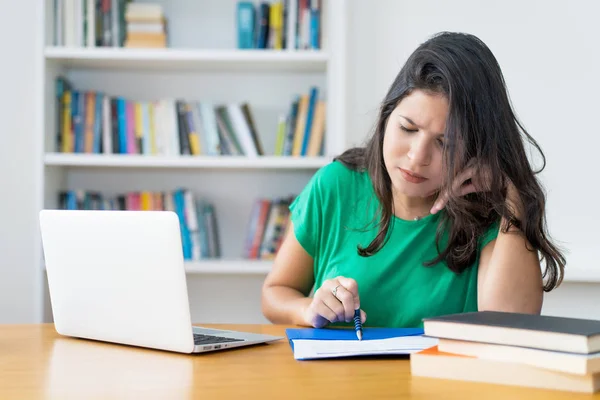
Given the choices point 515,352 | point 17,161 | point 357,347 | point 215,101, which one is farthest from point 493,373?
point 17,161

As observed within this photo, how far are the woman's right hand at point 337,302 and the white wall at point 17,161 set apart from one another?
2.03 meters

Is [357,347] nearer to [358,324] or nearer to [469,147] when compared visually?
[358,324]

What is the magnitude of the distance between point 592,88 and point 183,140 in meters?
1.54

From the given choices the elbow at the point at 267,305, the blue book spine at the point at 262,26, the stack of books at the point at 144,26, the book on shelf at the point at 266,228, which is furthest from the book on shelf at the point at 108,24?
the elbow at the point at 267,305

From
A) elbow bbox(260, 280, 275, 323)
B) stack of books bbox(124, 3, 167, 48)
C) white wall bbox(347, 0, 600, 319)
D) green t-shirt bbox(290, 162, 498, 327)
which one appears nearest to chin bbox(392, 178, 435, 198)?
green t-shirt bbox(290, 162, 498, 327)

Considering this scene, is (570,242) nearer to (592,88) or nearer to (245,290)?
(592,88)

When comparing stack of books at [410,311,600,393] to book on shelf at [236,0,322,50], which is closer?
stack of books at [410,311,600,393]

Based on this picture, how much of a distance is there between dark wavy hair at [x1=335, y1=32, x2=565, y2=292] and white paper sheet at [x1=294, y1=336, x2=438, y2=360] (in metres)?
0.40

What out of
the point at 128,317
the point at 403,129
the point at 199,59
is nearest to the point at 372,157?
the point at 403,129

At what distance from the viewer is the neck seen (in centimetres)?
175

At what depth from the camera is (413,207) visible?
175 cm

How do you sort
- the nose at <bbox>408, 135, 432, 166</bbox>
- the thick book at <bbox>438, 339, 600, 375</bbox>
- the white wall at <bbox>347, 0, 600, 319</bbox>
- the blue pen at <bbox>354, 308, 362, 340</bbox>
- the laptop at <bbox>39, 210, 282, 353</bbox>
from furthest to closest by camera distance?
the white wall at <bbox>347, 0, 600, 319</bbox>
the nose at <bbox>408, 135, 432, 166</bbox>
the blue pen at <bbox>354, 308, 362, 340</bbox>
the laptop at <bbox>39, 210, 282, 353</bbox>
the thick book at <bbox>438, 339, 600, 375</bbox>

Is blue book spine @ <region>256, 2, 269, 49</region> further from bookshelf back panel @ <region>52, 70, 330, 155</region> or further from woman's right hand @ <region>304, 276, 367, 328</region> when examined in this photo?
woman's right hand @ <region>304, 276, 367, 328</region>

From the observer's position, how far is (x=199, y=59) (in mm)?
2855
